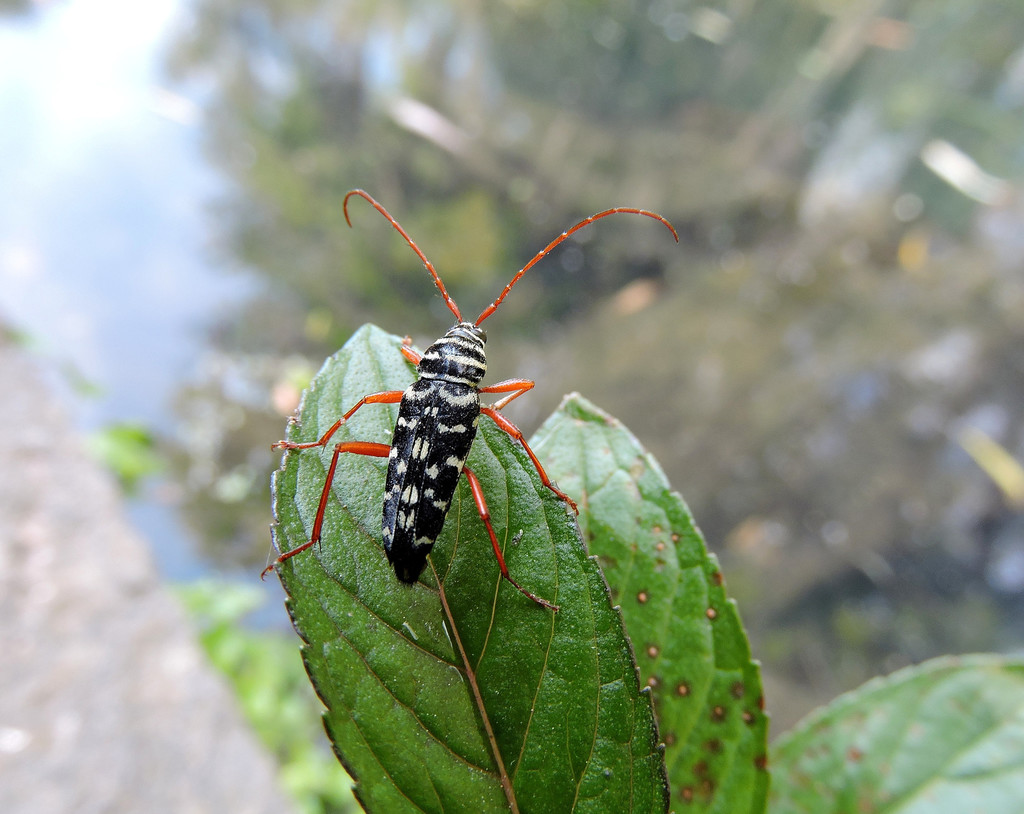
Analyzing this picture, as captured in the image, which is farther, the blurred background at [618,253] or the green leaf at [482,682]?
the blurred background at [618,253]

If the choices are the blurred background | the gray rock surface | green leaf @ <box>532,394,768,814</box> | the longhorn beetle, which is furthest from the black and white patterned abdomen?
the gray rock surface

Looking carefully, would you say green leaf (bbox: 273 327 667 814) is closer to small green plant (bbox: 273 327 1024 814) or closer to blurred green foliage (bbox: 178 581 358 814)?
small green plant (bbox: 273 327 1024 814)

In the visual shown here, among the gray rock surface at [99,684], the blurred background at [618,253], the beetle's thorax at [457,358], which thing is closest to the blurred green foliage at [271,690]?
the blurred background at [618,253]

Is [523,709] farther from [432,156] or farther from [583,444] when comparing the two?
[432,156]

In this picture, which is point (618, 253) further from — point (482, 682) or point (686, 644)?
point (482, 682)

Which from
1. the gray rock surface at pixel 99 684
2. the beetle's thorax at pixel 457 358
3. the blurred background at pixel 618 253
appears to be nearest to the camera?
the beetle's thorax at pixel 457 358

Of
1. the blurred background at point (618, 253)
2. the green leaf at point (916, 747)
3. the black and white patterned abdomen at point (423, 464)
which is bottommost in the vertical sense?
the green leaf at point (916, 747)

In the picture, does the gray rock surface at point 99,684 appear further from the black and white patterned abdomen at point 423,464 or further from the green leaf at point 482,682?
the green leaf at point 482,682
